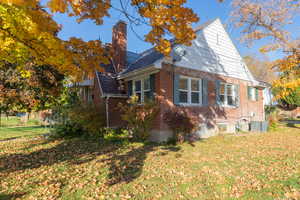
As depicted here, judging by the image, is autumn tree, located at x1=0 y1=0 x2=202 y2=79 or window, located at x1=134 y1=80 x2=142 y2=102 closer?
autumn tree, located at x1=0 y1=0 x2=202 y2=79

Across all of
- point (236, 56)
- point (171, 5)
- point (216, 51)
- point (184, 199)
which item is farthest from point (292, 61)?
point (184, 199)

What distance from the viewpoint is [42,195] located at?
12.2ft

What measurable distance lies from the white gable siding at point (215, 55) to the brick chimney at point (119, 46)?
16.1ft

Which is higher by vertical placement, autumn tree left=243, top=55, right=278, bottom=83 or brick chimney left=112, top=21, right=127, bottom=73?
autumn tree left=243, top=55, right=278, bottom=83

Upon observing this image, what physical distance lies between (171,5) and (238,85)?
32.8 feet

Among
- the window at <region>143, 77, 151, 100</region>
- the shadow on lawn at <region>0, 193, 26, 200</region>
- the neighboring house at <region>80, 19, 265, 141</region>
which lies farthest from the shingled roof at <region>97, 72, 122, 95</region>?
the shadow on lawn at <region>0, 193, 26, 200</region>

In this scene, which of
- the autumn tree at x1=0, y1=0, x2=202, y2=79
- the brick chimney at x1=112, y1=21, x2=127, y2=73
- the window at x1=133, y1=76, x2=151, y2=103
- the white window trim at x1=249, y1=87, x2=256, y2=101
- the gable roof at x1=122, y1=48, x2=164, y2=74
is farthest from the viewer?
the white window trim at x1=249, y1=87, x2=256, y2=101

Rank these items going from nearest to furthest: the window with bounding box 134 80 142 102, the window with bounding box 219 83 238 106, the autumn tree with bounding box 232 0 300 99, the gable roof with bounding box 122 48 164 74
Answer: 1. the autumn tree with bounding box 232 0 300 99
2. the gable roof with bounding box 122 48 164 74
3. the window with bounding box 134 80 142 102
4. the window with bounding box 219 83 238 106

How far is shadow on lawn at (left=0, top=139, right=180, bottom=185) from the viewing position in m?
4.83

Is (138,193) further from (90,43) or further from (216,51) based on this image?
(216,51)

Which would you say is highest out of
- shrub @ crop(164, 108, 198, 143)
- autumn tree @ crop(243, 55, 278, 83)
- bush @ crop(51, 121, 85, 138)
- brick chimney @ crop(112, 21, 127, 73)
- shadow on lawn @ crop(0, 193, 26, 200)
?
autumn tree @ crop(243, 55, 278, 83)

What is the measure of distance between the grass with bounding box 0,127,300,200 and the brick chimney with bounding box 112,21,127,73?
7.37 metres

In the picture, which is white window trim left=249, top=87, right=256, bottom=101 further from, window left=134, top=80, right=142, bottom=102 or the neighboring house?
window left=134, top=80, right=142, bottom=102

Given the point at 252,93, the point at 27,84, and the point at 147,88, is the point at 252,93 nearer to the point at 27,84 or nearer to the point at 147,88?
the point at 147,88
